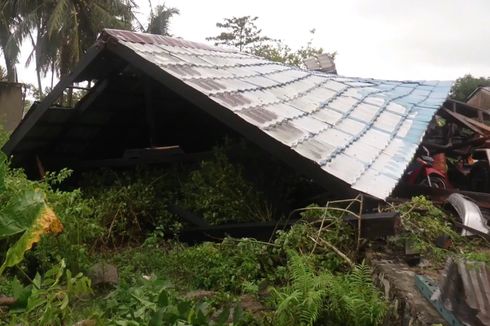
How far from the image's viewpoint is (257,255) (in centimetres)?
387

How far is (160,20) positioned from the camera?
26781 mm

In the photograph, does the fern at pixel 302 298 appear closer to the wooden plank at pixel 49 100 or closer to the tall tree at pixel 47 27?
the wooden plank at pixel 49 100

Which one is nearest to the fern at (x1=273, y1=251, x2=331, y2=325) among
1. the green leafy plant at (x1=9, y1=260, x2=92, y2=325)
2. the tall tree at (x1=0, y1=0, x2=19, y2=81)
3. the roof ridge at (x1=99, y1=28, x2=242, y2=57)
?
the green leafy plant at (x1=9, y1=260, x2=92, y2=325)

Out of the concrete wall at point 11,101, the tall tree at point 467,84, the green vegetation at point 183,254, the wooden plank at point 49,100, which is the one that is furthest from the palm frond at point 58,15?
the tall tree at point 467,84

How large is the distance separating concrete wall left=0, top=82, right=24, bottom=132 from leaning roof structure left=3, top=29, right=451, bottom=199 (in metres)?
9.09

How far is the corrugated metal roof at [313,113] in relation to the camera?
12.6ft

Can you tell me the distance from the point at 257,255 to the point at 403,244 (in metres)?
1.16

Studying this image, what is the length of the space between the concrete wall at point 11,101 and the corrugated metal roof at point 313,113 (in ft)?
A: 31.3

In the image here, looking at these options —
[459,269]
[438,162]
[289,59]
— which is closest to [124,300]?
[459,269]

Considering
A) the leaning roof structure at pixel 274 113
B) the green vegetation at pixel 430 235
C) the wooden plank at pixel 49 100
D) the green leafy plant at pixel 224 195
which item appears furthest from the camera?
the green leafy plant at pixel 224 195

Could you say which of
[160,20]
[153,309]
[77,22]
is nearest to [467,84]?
[160,20]

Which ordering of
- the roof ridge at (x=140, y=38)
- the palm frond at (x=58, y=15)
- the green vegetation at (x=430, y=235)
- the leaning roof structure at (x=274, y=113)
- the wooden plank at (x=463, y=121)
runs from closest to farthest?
1. the green vegetation at (x=430, y=235)
2. the leaning roof structure at (x=274, y=113)
3. the roof ridge at (x=140, y=38)
4. the wooden plank at (x=463, y=121)
5. the palm frond at (x=58, y=15)

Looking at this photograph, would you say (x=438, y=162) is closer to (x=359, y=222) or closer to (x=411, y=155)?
(x=411, y=155)

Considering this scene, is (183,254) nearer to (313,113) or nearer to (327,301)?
(327,301)
